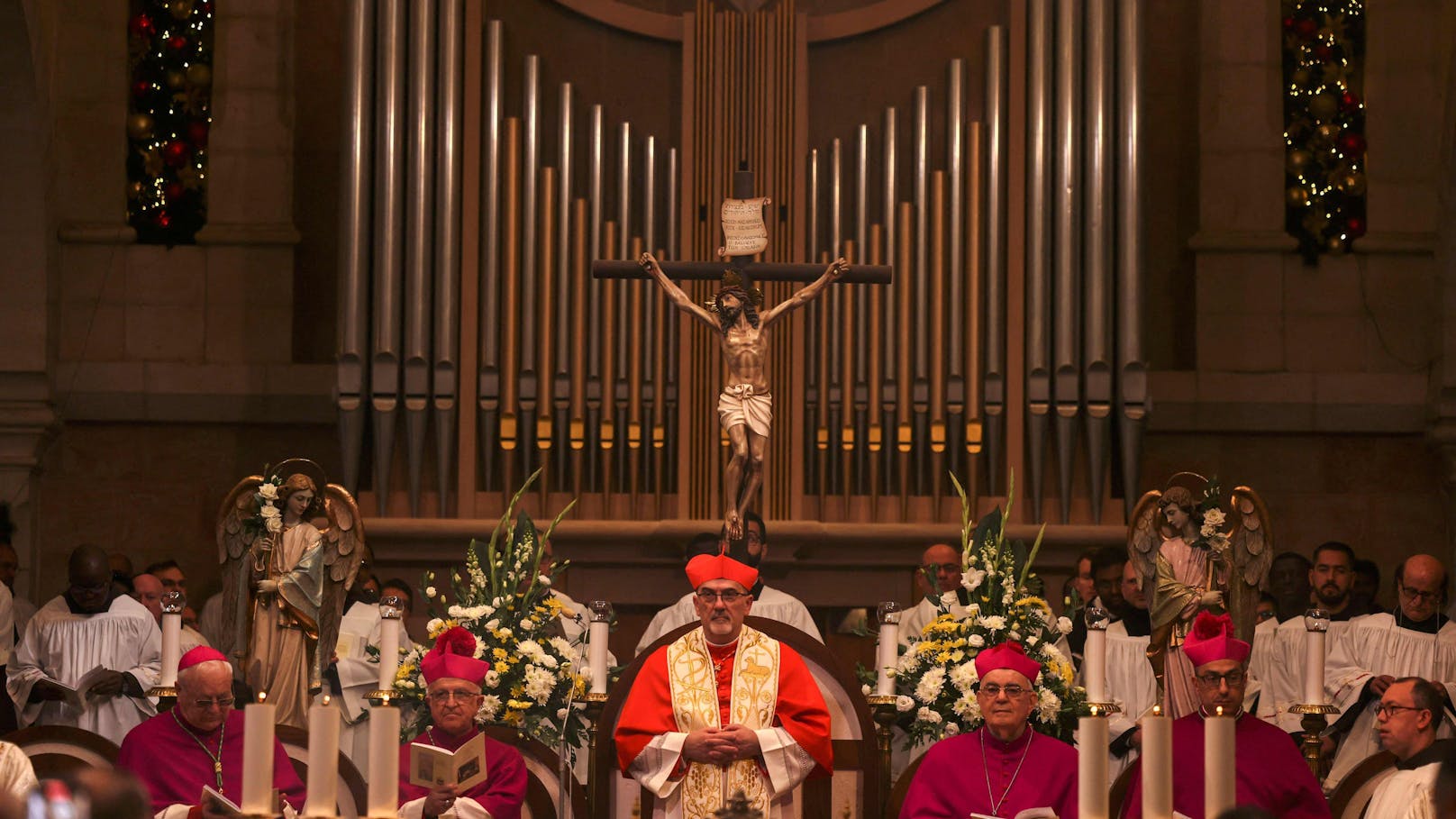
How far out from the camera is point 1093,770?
5.47 meters

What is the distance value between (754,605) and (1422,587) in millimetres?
2908

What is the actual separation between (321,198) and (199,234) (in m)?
0.78

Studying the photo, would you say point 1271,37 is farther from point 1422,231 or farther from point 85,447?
point 85,447

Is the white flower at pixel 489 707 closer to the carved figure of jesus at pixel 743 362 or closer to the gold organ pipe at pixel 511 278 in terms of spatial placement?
the carved figure of jesus at pixel 743 362

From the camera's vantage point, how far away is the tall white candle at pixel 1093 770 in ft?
17.8

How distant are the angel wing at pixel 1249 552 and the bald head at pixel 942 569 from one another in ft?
3.66

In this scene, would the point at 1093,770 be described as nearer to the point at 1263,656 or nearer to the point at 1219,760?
the point at 1219,760

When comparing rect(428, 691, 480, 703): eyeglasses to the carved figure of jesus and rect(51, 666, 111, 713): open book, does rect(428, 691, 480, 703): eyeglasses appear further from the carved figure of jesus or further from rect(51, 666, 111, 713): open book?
rect(51, 666, 111, 713): open book

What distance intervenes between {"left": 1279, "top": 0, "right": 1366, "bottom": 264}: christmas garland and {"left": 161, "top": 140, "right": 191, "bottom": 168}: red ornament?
20.4 feet

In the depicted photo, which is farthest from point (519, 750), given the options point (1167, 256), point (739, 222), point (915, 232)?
point (1167, 256)

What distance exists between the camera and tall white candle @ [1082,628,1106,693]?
7582 mm

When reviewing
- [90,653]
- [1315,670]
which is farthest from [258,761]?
[90,653]

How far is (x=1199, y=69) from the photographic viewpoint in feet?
40.9

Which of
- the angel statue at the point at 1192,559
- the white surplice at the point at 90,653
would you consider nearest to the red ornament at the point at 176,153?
the white surplice at the point at 90,653
